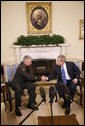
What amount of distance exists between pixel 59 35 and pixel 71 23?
556 millimetres

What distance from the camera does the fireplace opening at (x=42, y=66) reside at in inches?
226

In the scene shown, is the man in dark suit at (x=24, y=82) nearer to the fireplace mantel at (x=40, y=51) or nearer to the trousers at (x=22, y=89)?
the trousers at (x=22, y=89)

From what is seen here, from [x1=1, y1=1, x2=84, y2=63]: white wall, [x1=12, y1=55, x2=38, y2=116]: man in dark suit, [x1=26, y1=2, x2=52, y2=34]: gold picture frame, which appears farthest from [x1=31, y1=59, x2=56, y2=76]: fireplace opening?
[x1=12, y1=55, x2=38, y2=116]: man in dark suit

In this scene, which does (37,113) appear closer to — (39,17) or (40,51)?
(40,51)

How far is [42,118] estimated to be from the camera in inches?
95.3

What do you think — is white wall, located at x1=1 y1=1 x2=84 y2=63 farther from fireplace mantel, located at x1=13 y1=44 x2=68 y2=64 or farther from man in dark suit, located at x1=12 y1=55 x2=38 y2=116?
man in dark suit, located at x1=12 y1=55 x2=38 y2=116

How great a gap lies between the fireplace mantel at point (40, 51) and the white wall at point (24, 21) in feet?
0.66

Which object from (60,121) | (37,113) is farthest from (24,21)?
(60,121)

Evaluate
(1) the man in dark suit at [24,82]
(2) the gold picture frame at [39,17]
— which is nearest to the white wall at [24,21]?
(2) the gold picture frame at [39,17]

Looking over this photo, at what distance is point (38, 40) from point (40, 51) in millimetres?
391

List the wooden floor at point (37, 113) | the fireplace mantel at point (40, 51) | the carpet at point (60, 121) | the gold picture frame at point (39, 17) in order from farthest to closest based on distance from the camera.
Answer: the fireplace mantel at point (40, 51), the gold picture frame at point (39, 17), the wooden floor at point (37, 113), the carpet at point (60, 121)

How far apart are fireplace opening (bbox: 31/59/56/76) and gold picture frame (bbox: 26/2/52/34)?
37.1 inches

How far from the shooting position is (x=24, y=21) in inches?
220

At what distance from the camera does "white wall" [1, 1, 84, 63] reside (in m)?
5.50
